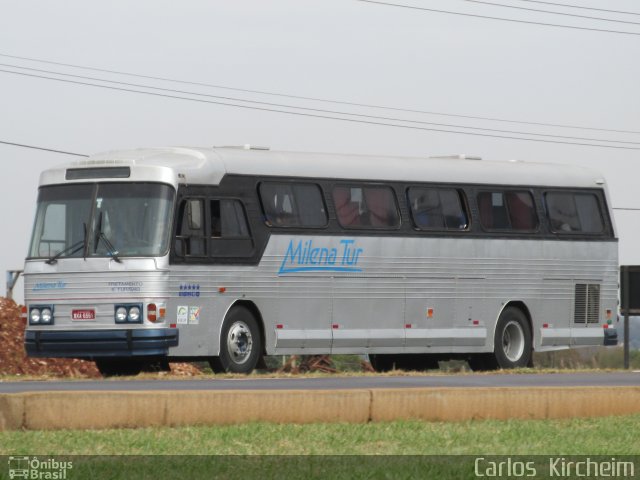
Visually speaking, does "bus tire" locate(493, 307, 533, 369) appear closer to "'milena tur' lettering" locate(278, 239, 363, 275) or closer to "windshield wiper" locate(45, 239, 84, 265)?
"'milena tur' lettering" locate(278, 239, 363, 275)

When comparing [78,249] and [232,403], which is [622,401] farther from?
[78,249]

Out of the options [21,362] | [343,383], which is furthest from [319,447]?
[21,362]

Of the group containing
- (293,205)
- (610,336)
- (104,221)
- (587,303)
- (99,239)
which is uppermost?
(293,205)

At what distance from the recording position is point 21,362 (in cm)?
3581

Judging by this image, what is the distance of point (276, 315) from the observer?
84.5ft

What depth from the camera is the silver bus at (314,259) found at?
24.3 m

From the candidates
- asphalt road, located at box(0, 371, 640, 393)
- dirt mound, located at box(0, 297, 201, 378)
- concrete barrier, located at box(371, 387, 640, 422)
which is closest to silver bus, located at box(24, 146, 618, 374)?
asphalt road, located at box(0, 371, 640, 393)

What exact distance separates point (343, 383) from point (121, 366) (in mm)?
6104

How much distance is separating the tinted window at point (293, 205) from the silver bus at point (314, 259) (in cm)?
3

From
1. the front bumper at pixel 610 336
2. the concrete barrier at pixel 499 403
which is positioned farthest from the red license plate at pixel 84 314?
the front bumper at pixel 610 336

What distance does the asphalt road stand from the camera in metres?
19.3

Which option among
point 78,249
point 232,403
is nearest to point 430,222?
point 78,249

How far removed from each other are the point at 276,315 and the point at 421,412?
11.1 m

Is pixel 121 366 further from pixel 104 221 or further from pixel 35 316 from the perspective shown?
pixel 104 221
